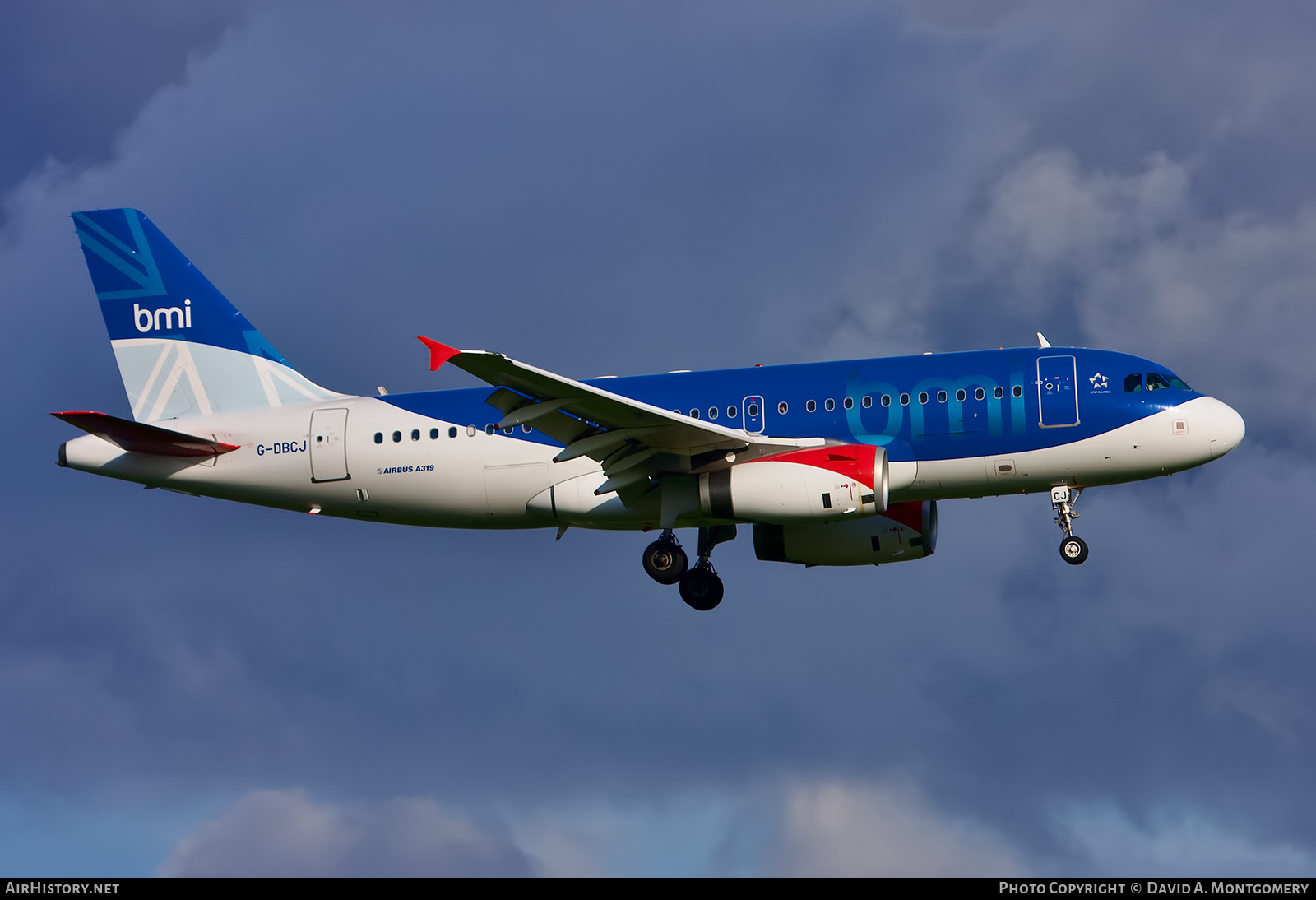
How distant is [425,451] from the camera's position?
3650cm

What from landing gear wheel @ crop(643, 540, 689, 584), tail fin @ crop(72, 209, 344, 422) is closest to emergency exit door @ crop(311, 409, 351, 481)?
tail fin @ crop(72, 209, 344, 422)

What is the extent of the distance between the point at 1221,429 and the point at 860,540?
369 inches

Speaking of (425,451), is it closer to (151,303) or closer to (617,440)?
(617,440)

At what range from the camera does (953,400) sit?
34.0 metres

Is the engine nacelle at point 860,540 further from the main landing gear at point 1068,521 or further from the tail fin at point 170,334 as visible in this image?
the tail fin at point 170,334

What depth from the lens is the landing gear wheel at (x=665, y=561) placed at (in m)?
36.2

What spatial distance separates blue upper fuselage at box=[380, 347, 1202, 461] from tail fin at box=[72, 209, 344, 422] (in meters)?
11.3

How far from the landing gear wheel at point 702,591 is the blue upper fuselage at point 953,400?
4869 mm

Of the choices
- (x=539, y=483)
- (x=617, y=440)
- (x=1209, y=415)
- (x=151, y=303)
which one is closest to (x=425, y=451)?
(x=539, y=483)

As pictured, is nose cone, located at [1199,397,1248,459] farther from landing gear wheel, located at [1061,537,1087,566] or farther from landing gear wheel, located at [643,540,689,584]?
landing gear wheel, located at [643,540,689,584]

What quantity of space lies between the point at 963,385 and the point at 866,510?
12.7ft

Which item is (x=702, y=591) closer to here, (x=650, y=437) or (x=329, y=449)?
(x=650, y=437)

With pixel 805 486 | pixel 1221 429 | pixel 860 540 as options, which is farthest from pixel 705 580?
pixel 1221 429

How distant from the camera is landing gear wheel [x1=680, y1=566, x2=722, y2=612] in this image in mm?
38031
